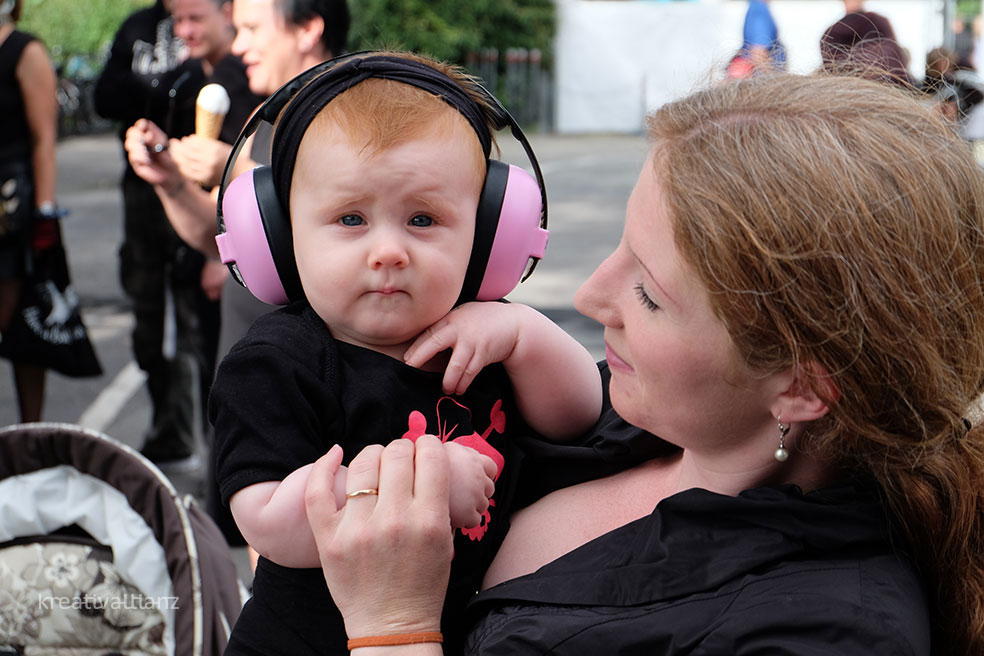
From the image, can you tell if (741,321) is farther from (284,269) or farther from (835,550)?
(284,269)

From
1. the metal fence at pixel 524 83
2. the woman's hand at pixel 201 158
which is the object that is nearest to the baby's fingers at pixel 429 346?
the woman's hand at pixel 201 158

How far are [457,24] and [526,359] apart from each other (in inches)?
739

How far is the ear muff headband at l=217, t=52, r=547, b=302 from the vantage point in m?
1.68

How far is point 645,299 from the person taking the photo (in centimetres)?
146

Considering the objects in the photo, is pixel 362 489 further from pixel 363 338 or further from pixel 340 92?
pixel 340 92

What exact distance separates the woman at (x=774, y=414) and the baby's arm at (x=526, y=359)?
24 centimetres

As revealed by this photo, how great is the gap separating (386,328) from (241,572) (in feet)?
9.30

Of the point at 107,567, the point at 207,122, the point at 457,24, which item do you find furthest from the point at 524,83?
the point at 107,567

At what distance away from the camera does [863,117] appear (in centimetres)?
137

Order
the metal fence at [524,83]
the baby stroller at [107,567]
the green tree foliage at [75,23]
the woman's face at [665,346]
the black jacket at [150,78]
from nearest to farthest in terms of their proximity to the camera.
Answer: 1. the woman's face at [665,346]
2. the baby stroller at [107,567]
3. the black jacket at [150,78]
4. the green tree foliage at [75,23]
5. the metal fence at [524,83]

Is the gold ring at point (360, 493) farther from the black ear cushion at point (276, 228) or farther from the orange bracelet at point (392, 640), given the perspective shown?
the black ear cushion at point (276, 228)

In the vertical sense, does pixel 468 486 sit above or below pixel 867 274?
below

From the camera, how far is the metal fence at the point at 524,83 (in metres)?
20.0

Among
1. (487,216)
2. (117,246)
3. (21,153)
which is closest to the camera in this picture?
(487,216)
